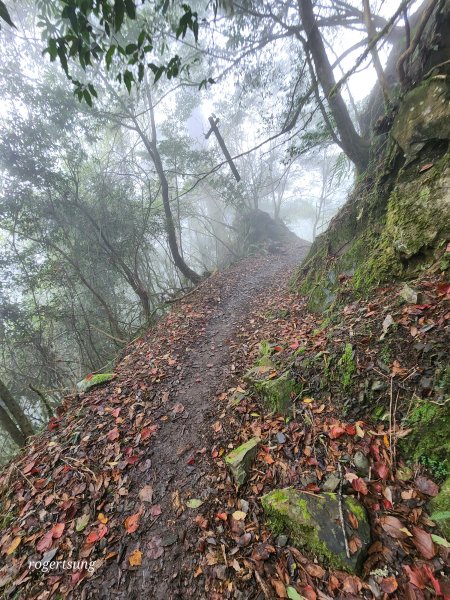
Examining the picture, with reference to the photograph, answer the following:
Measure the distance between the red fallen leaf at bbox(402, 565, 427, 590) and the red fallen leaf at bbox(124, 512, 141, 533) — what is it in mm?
2274

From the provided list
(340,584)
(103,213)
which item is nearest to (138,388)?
(340,584)

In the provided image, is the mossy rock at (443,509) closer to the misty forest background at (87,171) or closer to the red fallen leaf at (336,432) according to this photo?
the red fallen leaf at (336,432)

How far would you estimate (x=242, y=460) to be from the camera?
9.29ft

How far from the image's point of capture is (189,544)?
2.42 m

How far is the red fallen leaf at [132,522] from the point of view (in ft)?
8.57

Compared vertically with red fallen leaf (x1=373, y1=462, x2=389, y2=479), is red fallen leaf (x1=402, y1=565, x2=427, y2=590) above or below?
below

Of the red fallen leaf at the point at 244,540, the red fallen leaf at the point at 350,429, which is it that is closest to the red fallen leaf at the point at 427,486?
the red fallen leaf at the point at 350,429

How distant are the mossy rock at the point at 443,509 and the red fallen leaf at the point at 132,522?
255cm

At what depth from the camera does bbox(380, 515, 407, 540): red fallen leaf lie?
6.36ft

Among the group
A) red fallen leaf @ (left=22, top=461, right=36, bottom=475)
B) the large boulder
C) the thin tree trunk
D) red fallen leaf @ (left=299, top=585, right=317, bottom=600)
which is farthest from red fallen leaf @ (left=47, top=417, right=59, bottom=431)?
the thin tree trunk

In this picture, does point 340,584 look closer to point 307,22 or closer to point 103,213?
point 307,22

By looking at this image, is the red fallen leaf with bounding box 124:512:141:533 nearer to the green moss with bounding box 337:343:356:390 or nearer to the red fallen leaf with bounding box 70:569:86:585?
the red fallen leaf with bounding box 70:569:86:585

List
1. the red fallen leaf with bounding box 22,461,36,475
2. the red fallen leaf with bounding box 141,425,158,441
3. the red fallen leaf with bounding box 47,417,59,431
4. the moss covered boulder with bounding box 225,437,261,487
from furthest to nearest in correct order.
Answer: the red fallen leaf with bounding box 47,417,59,431 < the red fallen leaf with bounding box 141,425,158,441 < the red fallen leaf with bounding box 22,461,36,475 < the moss covered boulder with bounding box 225,437,261,487

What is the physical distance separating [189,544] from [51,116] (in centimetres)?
1197
